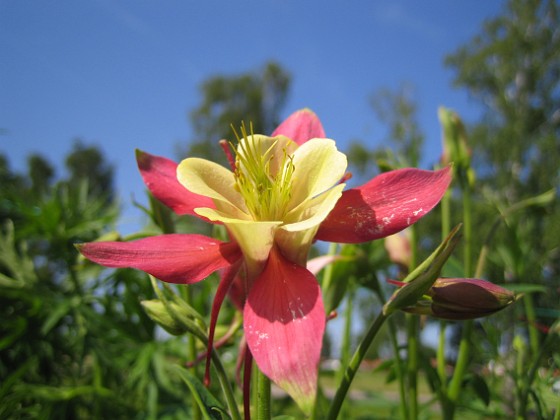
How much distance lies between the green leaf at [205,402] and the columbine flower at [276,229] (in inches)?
2.2

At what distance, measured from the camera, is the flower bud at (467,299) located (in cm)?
43

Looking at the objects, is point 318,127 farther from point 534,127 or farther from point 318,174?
point 534,127

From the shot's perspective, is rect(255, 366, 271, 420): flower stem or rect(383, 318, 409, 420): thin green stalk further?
rect(383, 318, 409, 420): thin green stalk

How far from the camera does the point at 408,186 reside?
479mm

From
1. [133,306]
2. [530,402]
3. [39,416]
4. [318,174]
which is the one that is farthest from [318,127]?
[39,416]

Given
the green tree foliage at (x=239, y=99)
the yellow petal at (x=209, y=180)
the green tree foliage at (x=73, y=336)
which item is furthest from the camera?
the green tree foliage at (x=239, y=99)

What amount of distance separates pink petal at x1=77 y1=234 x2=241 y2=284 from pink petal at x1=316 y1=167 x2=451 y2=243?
0.34ft

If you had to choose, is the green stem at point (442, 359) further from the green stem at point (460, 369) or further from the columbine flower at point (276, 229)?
the columbine flower at point (276, 229)

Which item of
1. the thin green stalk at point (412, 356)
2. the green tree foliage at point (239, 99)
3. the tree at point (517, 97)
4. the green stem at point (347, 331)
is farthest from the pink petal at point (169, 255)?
the green tree foliage at point (239, 99)

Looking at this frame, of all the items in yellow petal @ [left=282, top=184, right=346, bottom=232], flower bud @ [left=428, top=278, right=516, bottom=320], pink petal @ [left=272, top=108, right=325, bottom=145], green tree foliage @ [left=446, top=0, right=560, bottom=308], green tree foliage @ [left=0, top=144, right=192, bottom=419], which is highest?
green tree foliage @ [left=446, top=0, right=560, bottom=308]

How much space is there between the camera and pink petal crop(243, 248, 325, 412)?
0.38m

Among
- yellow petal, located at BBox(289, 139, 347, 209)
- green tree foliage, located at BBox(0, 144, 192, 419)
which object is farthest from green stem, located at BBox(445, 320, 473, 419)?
green tree foliage, located at BBox(0, 144, 192, 419)

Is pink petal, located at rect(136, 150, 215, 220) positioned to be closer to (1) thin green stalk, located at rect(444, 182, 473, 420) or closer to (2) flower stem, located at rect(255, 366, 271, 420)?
(2) flower stem, located at rect(255, 366, 271, 420)

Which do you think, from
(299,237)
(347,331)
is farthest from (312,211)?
(347,331)
